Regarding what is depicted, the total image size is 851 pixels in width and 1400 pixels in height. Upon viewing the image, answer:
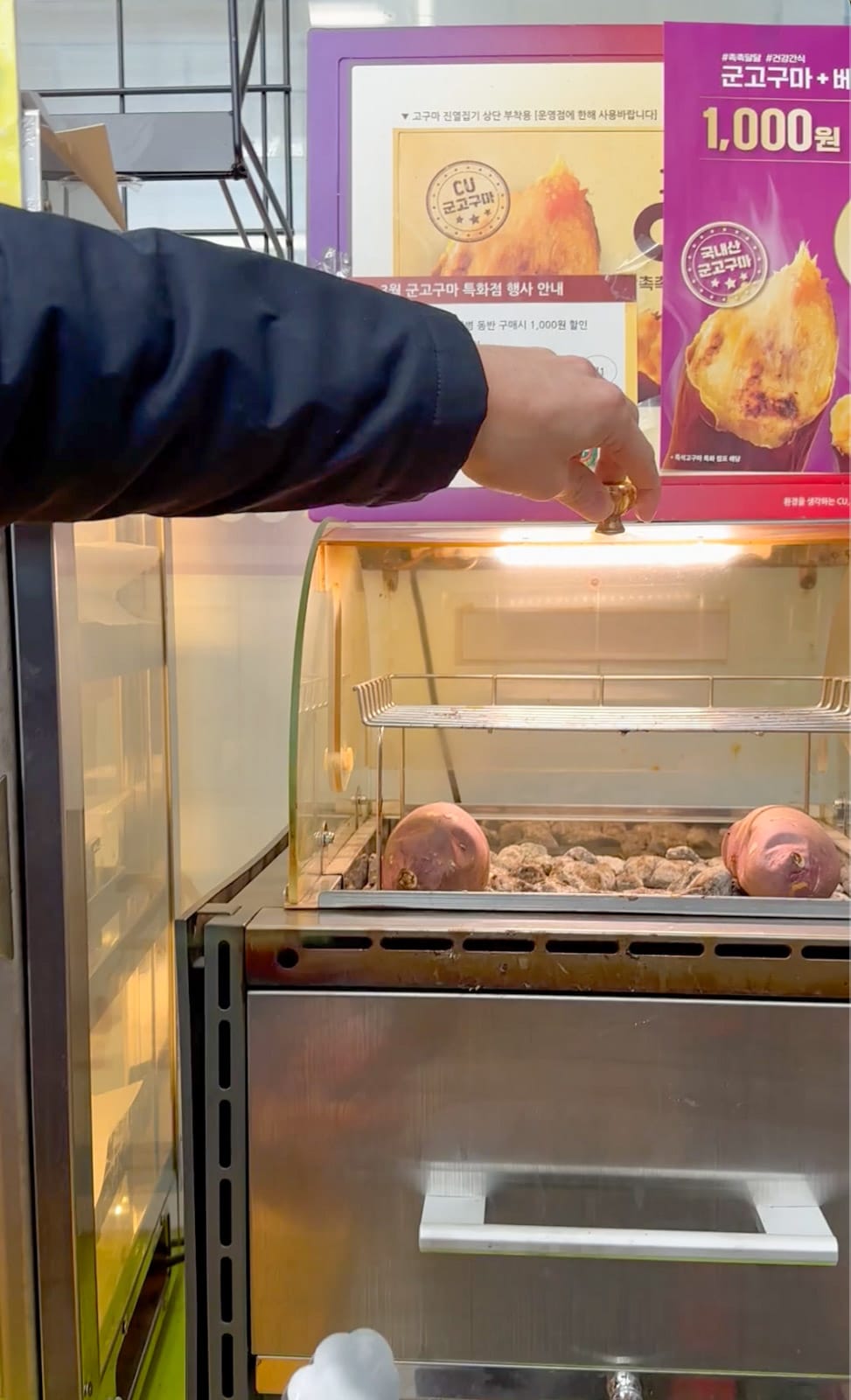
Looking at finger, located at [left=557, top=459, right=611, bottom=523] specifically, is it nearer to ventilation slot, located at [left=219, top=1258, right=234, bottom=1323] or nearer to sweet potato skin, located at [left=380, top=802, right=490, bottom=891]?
sweet potato skin, located at [left=380, top=802, right=490, bottom=891]

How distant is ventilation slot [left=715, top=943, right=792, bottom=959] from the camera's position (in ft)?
2.60

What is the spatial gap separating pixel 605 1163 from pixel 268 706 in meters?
1.02

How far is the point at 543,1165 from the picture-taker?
2.62 ft

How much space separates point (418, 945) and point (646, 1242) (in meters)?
0.30

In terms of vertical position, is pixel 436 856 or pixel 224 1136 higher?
pixel 436 856

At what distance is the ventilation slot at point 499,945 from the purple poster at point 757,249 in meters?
0.62

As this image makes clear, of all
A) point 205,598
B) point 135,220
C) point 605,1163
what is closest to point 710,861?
point 605,1163

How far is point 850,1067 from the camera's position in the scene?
0.78m

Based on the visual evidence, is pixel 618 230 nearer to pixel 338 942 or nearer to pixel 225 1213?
pixel 338 942

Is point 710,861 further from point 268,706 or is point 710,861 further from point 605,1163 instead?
point 268,706

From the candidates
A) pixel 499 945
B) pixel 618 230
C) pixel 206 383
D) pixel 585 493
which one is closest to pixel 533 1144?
pixel 499 945

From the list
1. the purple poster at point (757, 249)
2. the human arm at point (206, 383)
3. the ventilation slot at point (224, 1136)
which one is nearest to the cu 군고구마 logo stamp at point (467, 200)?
the purple poster at point (757, 249)

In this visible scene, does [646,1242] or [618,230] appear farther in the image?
[618,230]

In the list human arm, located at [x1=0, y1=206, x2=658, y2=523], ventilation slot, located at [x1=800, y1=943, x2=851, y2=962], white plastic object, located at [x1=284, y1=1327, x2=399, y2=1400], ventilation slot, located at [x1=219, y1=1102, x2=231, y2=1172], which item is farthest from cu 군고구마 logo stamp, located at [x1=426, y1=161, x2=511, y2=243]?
white plastic object, located at [x1=284, y1=1327, x2=399, y2=1400]
